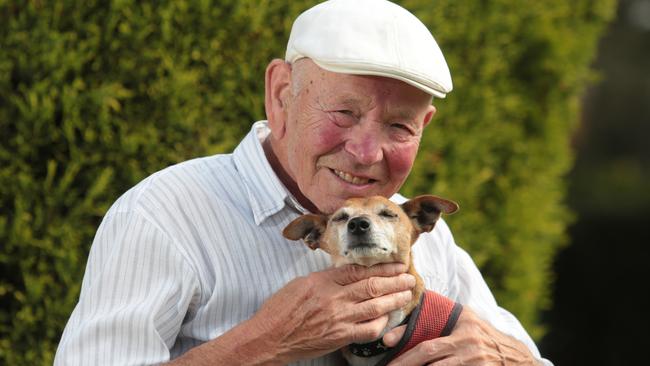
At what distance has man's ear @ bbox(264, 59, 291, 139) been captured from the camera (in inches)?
102

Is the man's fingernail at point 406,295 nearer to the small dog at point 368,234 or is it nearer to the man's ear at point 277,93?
the small dog at point 368,234

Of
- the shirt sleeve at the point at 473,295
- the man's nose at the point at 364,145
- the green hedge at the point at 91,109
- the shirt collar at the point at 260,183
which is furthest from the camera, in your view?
the green hedge at the point at 91,109

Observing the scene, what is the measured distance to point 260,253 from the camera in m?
2.54

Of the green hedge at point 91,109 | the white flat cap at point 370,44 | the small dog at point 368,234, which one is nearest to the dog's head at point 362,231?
the small dog at point 368,234

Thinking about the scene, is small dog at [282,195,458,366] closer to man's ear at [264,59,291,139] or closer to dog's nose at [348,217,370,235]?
dog's nose at [348,217,370,235]

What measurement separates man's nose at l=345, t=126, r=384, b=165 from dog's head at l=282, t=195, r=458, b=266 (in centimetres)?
13

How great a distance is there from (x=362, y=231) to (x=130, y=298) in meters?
0.64

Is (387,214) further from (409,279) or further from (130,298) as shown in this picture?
(130,298)

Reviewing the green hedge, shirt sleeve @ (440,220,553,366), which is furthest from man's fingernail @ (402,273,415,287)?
the green hedge

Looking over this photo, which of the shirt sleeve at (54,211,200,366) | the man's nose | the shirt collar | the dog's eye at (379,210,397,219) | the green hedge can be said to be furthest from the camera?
the green hedge

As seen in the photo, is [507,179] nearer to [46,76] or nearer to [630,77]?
[46,76]

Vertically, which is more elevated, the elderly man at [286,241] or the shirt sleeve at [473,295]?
the elderly man at [286,241]

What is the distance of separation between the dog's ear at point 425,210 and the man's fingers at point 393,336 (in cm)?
33

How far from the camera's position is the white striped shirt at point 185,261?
7.52 ft
